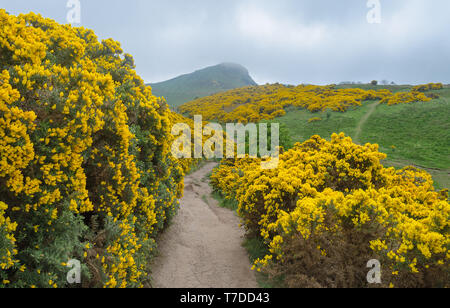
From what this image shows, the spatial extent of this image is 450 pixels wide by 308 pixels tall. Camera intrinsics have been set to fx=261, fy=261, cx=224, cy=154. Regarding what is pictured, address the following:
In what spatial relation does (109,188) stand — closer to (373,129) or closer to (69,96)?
(69,96)

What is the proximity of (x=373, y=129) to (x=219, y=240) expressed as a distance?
88.4 feet

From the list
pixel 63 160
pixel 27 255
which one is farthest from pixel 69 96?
pixel 27 255

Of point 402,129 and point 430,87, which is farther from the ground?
point 430,87

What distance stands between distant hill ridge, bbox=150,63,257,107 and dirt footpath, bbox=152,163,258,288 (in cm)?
8603

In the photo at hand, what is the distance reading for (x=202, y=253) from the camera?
342 inches

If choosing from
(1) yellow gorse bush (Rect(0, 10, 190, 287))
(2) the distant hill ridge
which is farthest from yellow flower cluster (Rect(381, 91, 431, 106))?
(2) the distant hill ridge

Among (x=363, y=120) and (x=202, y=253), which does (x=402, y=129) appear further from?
(x=202, y=253)

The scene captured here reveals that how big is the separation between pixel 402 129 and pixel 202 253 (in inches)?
1143

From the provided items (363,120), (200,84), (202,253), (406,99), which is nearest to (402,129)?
(363,120)

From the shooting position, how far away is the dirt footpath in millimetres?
7010

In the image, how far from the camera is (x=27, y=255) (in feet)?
14.1

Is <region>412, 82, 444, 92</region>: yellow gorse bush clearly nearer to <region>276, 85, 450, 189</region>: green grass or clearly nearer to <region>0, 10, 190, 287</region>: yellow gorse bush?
<region>276, 85, 450, 189</region>: green grass

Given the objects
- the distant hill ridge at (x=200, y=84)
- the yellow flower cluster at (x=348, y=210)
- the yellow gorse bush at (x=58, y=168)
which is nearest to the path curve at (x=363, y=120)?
the yellow flower cluster at (x=348, y=210)

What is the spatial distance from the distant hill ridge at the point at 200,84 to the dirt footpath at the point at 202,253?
8603 centimetres
